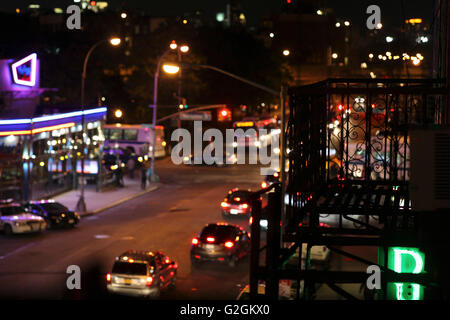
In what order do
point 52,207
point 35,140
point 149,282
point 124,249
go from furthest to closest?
point 35,140 → point 52,207 → point 124,249 → point 149,282

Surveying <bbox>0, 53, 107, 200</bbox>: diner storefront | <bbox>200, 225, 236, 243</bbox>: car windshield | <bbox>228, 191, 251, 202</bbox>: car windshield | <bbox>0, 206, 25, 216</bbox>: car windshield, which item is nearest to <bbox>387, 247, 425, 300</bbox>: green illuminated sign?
<bbox>200, 225, 236, 243</bbox>: car windshield

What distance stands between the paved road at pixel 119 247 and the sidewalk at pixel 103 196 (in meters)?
0.80

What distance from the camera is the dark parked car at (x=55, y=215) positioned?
103 feet

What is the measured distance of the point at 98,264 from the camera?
23406mm

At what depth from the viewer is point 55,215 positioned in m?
31.6

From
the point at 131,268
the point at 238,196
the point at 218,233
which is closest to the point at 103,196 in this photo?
the point at 238,196

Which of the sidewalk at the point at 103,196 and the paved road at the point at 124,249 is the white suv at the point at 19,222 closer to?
the paved road at the point at 124,249

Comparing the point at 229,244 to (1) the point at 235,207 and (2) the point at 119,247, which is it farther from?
(1) the point at 235,207

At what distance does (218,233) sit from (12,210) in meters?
12.1

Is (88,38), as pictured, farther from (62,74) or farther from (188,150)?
(188,150)

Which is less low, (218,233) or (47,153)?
(47,153)

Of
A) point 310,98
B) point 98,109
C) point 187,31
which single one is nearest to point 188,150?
point 187,31
